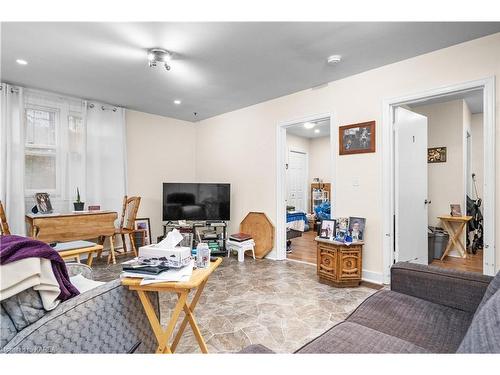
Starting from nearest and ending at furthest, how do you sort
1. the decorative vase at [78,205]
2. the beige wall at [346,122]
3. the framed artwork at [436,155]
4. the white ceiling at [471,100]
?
the beige wall at [346,122]
the decorative vase at [78,205]
the white ceiling at [471,100]
the framed artwork at [436,155]

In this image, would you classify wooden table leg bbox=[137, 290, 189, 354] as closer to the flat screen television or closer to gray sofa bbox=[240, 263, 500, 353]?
gray sofa bbox=[240, 263, 500, 353]

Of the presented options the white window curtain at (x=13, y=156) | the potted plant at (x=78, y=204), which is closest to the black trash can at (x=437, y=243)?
the potted plant at (x=78, y=204)

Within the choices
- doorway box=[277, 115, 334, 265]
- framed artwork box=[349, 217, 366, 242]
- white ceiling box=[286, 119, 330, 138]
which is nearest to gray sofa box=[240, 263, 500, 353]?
framed artwork box=[349, 217, 366, 242]

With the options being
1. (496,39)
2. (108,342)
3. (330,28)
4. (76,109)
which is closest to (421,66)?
(496,39)

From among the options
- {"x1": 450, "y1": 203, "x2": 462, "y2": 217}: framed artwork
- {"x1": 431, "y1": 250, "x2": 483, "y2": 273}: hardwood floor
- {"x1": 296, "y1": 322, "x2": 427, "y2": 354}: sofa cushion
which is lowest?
{"x1": 431, "y1": 250, "x2": 483, "y2": 273}: hardwood floor

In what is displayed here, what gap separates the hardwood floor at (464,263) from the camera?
11.1 feet

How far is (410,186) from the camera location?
10.3ft

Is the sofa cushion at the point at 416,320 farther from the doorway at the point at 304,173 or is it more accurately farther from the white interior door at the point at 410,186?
the doorway at the point at 304,173

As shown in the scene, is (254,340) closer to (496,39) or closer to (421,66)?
(421,66)

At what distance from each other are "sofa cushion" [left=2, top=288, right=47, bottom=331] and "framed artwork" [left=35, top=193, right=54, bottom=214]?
10.2 ft

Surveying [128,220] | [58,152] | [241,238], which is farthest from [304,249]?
[58,152]

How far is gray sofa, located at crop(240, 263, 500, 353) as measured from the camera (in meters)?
0.77

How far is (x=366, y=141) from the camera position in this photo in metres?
3.00

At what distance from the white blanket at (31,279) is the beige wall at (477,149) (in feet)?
19.8
